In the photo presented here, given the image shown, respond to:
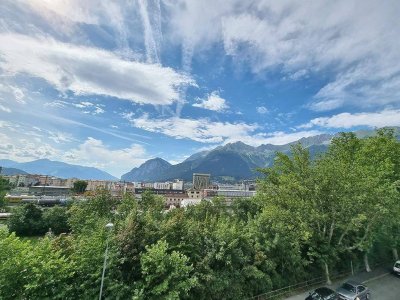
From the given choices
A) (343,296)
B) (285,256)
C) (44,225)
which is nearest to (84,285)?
(285,256)

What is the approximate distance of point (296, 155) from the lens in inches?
1103

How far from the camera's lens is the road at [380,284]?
2311cm

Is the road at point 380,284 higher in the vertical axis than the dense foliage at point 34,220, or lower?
lower

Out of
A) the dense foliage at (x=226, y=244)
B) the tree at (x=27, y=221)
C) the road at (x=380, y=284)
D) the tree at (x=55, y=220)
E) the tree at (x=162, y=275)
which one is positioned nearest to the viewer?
the dense foliage at (x=226, y=244)

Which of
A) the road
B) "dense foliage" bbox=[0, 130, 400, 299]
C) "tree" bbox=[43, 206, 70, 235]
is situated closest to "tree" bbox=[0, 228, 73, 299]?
"dense foliage" bbox=[0, 130, 400, 299]

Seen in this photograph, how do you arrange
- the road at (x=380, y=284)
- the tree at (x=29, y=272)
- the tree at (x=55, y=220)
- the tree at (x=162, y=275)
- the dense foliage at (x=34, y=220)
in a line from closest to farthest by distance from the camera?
the tree at (x=29, y=272) < the tree at (x=162, y=275) < the road at (x=380, y=284) < the dense foliage at (x=34, y=220) < the tree at (x=55, y=220)

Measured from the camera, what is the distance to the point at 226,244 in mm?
19250

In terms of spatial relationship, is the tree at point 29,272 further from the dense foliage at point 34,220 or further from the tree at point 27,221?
the tree at point 27,221

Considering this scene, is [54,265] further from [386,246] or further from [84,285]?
[386,246]

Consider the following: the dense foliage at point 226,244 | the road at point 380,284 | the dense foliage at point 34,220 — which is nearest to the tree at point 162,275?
the dense foliage at point 226,244

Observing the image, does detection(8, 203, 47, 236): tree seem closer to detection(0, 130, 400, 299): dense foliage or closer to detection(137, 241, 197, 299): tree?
detection(0, 130, 400, 299): dense foliage

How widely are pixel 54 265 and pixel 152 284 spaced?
5577 mm

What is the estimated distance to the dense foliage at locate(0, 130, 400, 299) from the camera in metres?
14.3

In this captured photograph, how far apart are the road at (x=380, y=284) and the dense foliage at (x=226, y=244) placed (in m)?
1.60
